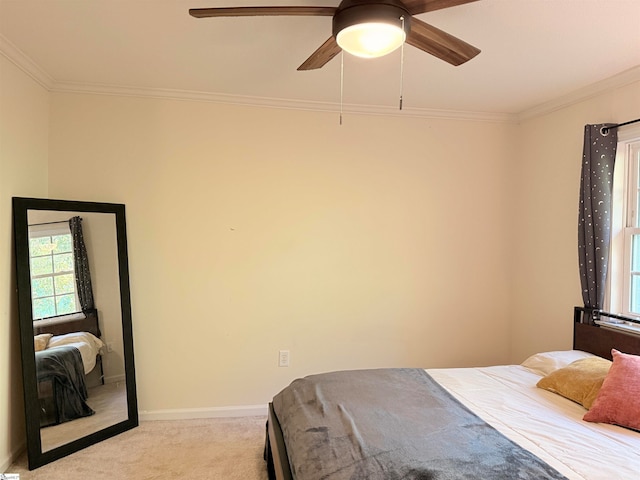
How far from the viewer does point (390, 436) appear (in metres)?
1.66

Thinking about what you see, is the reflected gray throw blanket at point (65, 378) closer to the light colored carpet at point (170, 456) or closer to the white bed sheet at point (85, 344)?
the white bed sheet at point (85, 344)

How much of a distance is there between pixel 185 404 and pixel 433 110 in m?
2.96

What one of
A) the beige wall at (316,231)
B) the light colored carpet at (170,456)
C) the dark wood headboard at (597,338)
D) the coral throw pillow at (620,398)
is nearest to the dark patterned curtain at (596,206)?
the dark wood headboard at (597,338)

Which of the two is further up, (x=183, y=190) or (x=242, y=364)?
(x=183, y=190)

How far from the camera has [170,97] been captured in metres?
3.06

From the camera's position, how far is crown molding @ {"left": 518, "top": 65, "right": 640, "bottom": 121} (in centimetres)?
260

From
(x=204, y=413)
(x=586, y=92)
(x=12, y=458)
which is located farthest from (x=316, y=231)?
(x=12, y=458)

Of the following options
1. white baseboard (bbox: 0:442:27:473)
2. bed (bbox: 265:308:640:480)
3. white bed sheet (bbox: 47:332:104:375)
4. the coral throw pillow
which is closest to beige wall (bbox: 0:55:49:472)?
white baseboard (bbox: 0:442:27:473)

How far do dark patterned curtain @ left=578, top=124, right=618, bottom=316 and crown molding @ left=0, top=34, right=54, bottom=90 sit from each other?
3463mm

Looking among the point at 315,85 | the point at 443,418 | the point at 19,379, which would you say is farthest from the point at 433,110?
the point at 19,379

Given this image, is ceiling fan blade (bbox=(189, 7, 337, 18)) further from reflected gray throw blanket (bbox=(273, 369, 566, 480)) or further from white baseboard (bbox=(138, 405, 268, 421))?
white baseboard (bbox=(138, 405, 268, 421))

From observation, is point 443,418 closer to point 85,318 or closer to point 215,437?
point 215,437

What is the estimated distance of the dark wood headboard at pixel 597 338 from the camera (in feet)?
7.90

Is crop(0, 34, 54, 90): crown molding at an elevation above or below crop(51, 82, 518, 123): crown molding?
above
